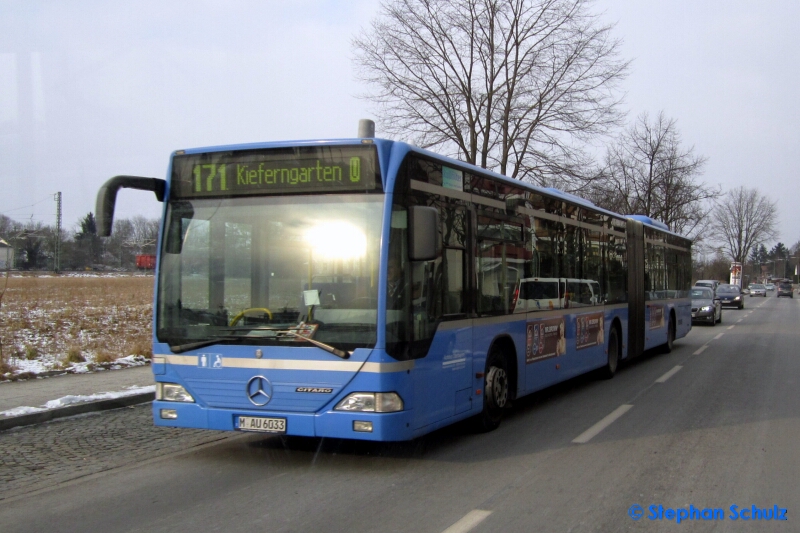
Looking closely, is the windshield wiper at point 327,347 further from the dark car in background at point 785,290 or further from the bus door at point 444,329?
the dark car in background at point 785,290

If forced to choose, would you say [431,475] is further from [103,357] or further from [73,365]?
[103,357]

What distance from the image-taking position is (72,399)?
953 cm

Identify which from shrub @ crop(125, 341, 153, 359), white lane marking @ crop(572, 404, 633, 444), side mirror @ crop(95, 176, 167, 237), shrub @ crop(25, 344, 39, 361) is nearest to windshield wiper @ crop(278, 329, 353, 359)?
side mirror @ crop(95, 176, 167, 237)

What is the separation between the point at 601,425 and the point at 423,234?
4.04 metres

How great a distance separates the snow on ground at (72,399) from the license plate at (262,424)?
3826 mm

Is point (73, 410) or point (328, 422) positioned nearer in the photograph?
point (328, 422)

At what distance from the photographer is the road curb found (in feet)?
27.6

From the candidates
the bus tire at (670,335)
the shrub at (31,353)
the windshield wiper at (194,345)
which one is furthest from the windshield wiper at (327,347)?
the bus tire at (670,335)

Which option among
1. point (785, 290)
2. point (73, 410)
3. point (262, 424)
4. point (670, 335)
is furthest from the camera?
point (785, 290)

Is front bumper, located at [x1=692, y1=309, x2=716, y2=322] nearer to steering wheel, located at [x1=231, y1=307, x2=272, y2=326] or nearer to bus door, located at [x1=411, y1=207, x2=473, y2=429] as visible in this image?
bus door, located at [x1=411, y1=207, x2=473, y2=429]

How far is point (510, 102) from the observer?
72.8 feet

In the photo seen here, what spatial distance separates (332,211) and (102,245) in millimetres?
47951

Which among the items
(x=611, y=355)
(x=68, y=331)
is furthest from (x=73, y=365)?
(x=611, y=355)

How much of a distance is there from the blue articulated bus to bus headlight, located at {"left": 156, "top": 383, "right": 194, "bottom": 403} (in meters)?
0.01
